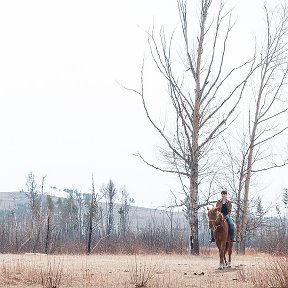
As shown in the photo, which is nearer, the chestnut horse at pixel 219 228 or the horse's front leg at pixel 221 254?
the horse's front leg at pixel 221 254

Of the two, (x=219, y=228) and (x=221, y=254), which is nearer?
(x=221, y=254)

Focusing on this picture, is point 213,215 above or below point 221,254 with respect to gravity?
above

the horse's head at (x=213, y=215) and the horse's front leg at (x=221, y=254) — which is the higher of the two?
the horse's head at (x=213, y=215)

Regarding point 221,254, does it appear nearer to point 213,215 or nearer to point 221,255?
point 221,255

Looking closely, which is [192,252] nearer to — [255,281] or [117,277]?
[117,277]

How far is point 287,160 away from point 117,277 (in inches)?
625

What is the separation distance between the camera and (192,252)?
22.8m

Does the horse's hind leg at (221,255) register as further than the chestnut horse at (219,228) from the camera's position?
No

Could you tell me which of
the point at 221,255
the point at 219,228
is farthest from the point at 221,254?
the point at 219,228

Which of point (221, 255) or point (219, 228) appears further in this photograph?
point (219, 228)

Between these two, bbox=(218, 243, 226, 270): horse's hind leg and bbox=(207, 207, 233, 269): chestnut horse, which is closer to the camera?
bbox=(218, 243, 226, 270): horse's hind leg

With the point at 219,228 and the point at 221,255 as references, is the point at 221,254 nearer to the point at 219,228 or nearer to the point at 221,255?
the point at 221,255

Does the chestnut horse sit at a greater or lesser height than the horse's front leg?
greater

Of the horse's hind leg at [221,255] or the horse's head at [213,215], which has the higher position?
the horse's head at [213,215]
